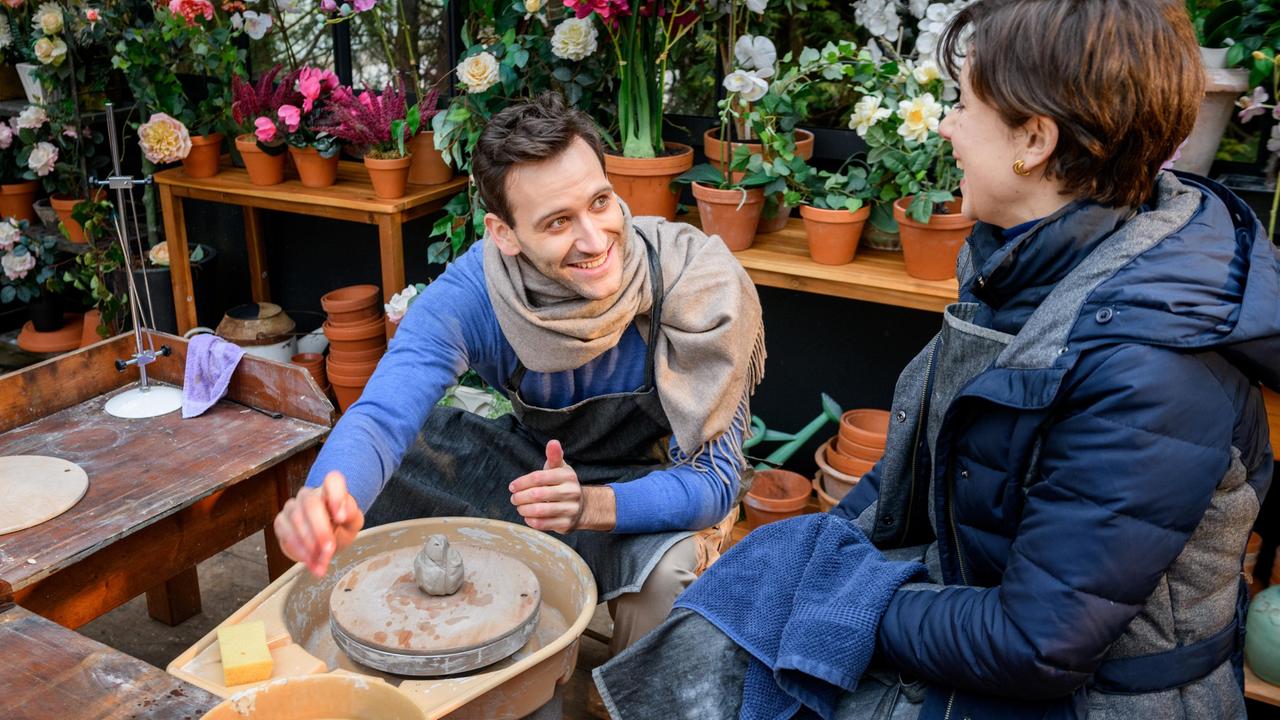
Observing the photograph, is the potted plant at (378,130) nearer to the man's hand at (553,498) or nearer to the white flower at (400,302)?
the white flower at (400,302)

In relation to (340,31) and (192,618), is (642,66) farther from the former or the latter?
(192,618)

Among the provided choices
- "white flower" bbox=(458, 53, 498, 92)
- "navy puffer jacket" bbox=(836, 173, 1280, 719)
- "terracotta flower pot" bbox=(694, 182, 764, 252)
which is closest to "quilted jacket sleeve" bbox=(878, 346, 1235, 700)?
"navy puffer jacket" bbox=(836, 173, 1280, 719)

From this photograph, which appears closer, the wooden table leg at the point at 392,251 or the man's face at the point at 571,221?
the man's face at the point at 571,221

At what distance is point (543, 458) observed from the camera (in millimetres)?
2283

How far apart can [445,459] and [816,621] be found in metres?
1.05

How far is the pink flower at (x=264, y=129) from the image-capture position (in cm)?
345

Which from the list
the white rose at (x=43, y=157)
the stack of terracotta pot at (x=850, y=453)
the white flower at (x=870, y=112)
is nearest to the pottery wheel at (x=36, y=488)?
the stack of terracotta pot at (x=850, y=453)

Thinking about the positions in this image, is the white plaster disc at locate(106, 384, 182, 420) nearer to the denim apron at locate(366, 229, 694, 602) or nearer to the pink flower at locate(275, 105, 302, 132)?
the denim apron at locate(366, 229, 694, 602)

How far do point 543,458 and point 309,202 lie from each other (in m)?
1.65

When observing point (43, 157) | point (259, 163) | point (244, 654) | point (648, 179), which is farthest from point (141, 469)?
point (43, 157)

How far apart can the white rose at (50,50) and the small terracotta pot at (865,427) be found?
3.08m

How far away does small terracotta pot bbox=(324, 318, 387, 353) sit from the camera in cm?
368

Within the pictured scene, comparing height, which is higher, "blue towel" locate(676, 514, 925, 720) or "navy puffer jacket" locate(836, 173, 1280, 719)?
"navy puffer jacket" locate(836, 173, 1280, 719)

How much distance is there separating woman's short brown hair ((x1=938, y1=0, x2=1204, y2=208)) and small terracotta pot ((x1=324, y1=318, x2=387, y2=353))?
104 inches
